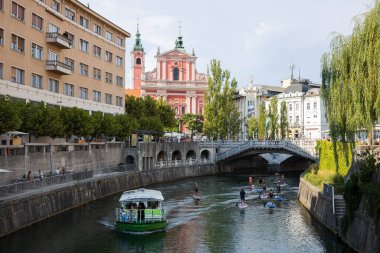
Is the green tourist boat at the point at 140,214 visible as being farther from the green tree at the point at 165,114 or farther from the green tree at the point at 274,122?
the green tree at the point at 274,122

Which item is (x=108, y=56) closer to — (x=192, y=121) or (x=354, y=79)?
(x=354, y=79)

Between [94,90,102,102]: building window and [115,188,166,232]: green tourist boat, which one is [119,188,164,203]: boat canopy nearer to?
[115,188,166,232]: green tourist boat

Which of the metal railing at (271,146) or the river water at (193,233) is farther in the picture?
the metal railing at (271,146)

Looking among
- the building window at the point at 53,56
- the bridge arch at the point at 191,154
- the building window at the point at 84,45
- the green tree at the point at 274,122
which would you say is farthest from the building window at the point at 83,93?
the green tree at the point at 274,122

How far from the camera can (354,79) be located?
40.2 meters

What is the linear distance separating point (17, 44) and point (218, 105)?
50.9 metres

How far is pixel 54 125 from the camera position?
52.4 m

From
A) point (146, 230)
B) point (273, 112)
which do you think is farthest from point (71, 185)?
point (273, 112)

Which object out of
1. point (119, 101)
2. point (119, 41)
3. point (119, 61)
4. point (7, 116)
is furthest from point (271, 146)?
point (7, 116)

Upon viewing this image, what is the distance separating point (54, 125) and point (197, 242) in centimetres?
2371

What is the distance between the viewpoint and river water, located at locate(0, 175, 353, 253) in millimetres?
34375

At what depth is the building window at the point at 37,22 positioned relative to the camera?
5812 centimetres

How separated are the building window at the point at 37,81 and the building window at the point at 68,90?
606 cm

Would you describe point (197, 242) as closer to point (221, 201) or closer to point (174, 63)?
point (221, 201)
